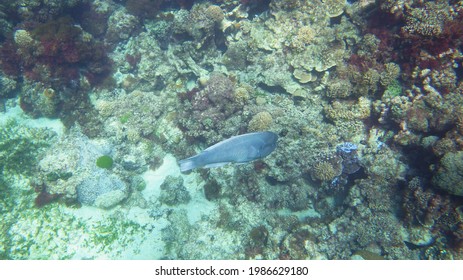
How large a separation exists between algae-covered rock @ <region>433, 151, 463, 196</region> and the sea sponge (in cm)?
341

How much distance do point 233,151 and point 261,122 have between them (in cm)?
268

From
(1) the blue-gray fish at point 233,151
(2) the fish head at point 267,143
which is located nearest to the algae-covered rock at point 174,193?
(1) the blue-gray fish at point 233,151

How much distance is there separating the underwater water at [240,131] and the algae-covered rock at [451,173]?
0.08ft

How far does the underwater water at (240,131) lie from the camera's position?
17.5 ft

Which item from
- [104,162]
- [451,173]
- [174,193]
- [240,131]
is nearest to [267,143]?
[240,131]

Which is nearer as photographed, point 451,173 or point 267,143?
point 267,143

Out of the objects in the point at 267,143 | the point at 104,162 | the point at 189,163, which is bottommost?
the point at 104,162

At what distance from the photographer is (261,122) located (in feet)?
19.2

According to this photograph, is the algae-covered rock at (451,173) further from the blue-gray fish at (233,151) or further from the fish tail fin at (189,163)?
the fish tail fin at (189,163)

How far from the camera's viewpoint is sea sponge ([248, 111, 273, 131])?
5848 mm

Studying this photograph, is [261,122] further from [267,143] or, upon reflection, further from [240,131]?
[267,143]

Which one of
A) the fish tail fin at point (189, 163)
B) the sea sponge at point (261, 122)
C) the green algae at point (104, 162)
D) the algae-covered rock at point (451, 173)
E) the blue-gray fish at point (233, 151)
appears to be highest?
the blue-gray fish at point (233, 151)

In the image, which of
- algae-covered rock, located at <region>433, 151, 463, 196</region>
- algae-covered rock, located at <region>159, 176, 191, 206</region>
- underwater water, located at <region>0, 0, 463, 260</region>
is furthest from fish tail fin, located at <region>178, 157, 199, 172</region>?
algae-covered rock, located at <region>433, 151, 463, 196</region>

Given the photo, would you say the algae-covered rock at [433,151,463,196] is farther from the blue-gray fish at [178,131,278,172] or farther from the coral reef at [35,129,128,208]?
the coral reef at [35,129,128,208]
